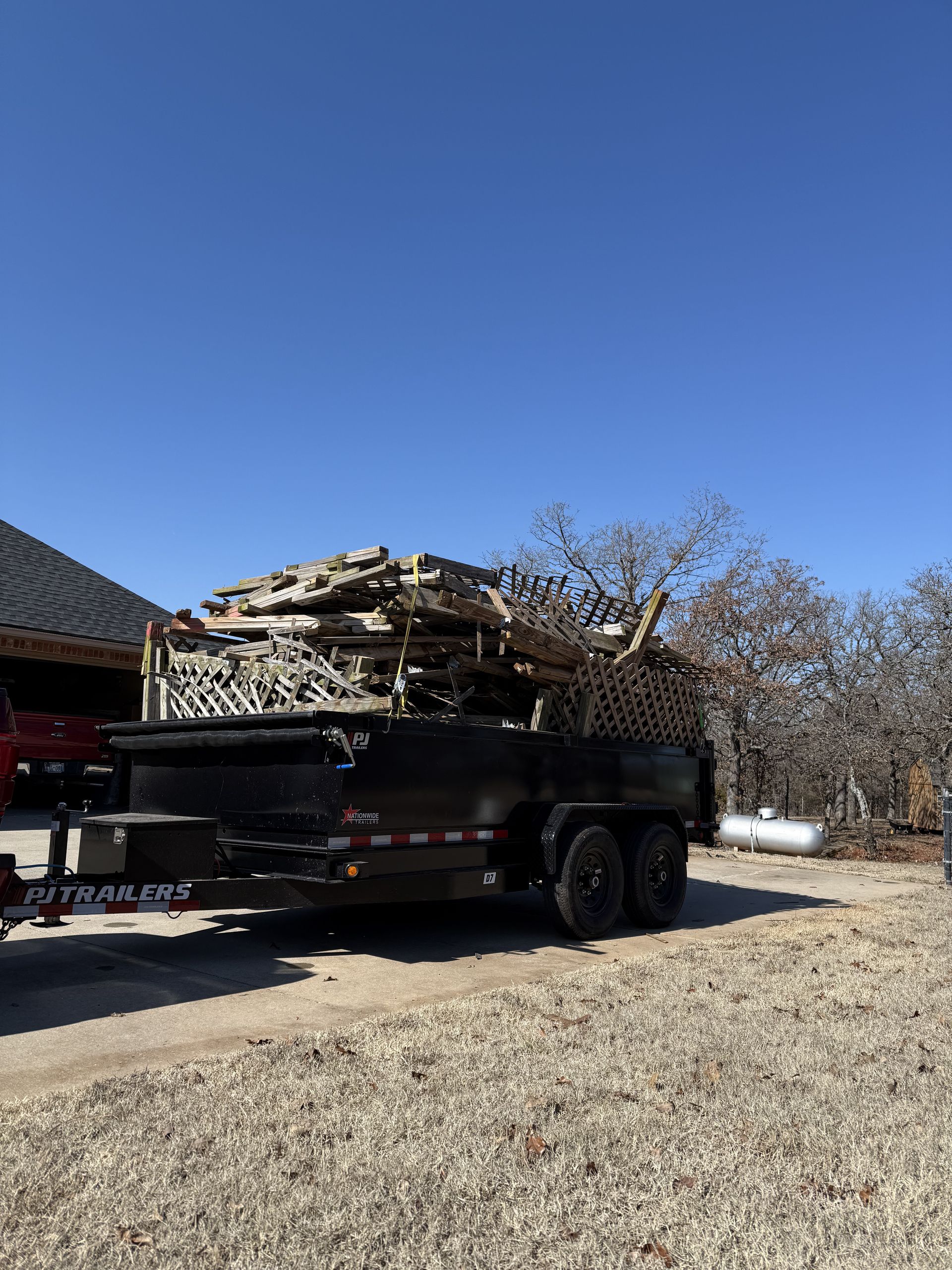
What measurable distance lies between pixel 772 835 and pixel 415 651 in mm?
12595

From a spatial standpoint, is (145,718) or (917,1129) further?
(145,718)

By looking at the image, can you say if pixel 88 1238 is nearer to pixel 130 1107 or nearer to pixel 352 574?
pixel 130 1107

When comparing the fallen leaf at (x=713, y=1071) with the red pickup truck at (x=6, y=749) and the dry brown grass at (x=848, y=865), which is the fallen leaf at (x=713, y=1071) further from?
the dry brown grass at (x=848, y=865)

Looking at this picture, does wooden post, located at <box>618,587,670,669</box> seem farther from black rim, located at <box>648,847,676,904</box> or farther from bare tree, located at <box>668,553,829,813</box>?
bare tree, located at <box>668,553,829,813</box>

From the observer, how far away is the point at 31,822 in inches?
617

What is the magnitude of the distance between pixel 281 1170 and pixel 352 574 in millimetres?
5341

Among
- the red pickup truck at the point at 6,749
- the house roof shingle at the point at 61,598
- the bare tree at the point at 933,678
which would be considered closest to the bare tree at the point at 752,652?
the bare tree at the point at 933,678

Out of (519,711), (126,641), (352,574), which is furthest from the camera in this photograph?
(126,641)

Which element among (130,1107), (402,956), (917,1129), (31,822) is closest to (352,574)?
(402,956)

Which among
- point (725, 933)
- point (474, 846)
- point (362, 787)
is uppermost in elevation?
point (362, 787)

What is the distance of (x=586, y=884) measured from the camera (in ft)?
27.8

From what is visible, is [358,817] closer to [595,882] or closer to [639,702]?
[595,882]

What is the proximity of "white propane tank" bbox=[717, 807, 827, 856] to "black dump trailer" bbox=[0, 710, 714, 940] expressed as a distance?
1002 cm

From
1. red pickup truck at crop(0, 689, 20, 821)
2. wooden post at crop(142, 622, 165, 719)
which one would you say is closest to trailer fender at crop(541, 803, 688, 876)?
wooden post at crop(142, 622, 165, 719)
